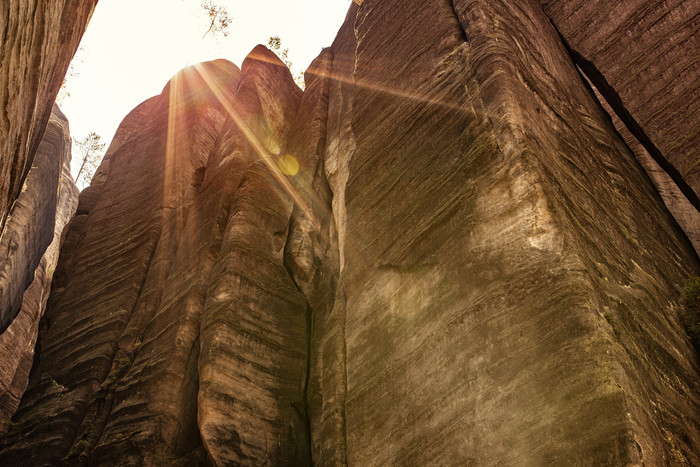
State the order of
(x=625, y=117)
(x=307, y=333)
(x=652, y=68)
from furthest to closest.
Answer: (x=625, y=117)
(x=652, y=68)
(x=307, y=333)

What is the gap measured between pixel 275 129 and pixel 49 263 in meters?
15.0

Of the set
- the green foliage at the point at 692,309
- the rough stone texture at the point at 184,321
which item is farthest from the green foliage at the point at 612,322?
the rough stone texture at the point at 184,321

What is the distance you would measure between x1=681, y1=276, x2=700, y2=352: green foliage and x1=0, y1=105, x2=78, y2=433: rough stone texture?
15103 millimetres

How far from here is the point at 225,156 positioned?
14.6 m

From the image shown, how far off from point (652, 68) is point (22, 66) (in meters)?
11.2

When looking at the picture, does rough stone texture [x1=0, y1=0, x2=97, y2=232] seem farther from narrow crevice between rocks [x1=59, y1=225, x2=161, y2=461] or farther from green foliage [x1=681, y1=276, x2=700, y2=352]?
green foliage [x1=681, y1=276, x2=700, y2=352]

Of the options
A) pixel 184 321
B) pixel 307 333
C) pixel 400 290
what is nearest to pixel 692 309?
pixel 400 290

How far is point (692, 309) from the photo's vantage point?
7.94 meters

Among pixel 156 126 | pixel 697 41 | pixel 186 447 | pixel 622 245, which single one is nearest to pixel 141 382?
pixel 186 447

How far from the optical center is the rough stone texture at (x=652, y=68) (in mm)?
11727

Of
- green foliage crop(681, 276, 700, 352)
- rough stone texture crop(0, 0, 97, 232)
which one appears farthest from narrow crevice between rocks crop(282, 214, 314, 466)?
green foliage crop(681, 276, 700, 352)

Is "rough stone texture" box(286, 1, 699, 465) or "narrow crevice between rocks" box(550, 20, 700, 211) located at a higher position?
"narrow crevice between rocks" box(550, 20, 700, 211)

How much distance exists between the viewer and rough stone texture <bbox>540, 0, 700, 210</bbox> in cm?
1173

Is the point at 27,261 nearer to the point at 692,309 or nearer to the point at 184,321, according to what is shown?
the point at 184,321
